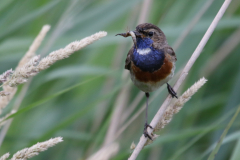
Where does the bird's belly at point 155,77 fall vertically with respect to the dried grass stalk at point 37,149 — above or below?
below

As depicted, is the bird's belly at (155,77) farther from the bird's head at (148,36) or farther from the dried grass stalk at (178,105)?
the dried grass stalk at (178,105)

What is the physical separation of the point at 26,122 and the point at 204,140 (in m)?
1.77

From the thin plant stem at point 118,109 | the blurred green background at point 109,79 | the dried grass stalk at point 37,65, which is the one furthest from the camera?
the blurred green background at point 109,79

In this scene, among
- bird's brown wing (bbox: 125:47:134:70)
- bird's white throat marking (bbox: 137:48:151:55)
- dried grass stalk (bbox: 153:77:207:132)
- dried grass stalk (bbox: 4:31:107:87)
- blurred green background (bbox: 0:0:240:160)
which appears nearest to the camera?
dried grass stalk (bbox: 4:31:107:87)

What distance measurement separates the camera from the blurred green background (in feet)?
8.66

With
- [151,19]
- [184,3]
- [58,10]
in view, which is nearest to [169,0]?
[184,3]

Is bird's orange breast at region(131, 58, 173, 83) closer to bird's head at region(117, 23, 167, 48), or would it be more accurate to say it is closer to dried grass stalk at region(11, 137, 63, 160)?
bird's head at region(117, 23, 167, 48)

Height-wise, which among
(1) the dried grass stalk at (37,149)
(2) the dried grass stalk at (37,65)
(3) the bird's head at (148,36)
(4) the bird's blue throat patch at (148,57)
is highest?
(2) the dried grass stalk at (37,65)

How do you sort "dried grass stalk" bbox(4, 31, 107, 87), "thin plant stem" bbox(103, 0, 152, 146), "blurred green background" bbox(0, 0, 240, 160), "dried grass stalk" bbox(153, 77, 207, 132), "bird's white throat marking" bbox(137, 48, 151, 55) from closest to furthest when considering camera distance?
1. "dried grass stalk" bbox(4, 31, 107, 87)
2. "dried grass stalk" bbox(153, 77, 207, 132)
3. "thin plant stem" bbox(103, 0, 152, 146)
4. "blurred green background" bbox(0, 0, 240, 160)
5. "bird's white throat marking" bbox(137, 48, 151, 55)

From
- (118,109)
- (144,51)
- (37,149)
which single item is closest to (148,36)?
(144,51)

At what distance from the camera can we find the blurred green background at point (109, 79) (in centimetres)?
264

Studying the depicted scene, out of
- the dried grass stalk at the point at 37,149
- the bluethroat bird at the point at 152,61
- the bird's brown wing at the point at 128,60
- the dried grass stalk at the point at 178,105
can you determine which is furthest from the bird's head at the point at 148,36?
the dried grass stalk at the point at 37,149

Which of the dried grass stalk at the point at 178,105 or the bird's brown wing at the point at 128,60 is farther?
the bird's brown wing at the point at 128,60

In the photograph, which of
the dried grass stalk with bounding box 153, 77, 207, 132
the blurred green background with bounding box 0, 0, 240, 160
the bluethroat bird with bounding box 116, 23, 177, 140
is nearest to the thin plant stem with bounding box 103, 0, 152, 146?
the blurred green background with bounding box 0, 0, 240, 160
